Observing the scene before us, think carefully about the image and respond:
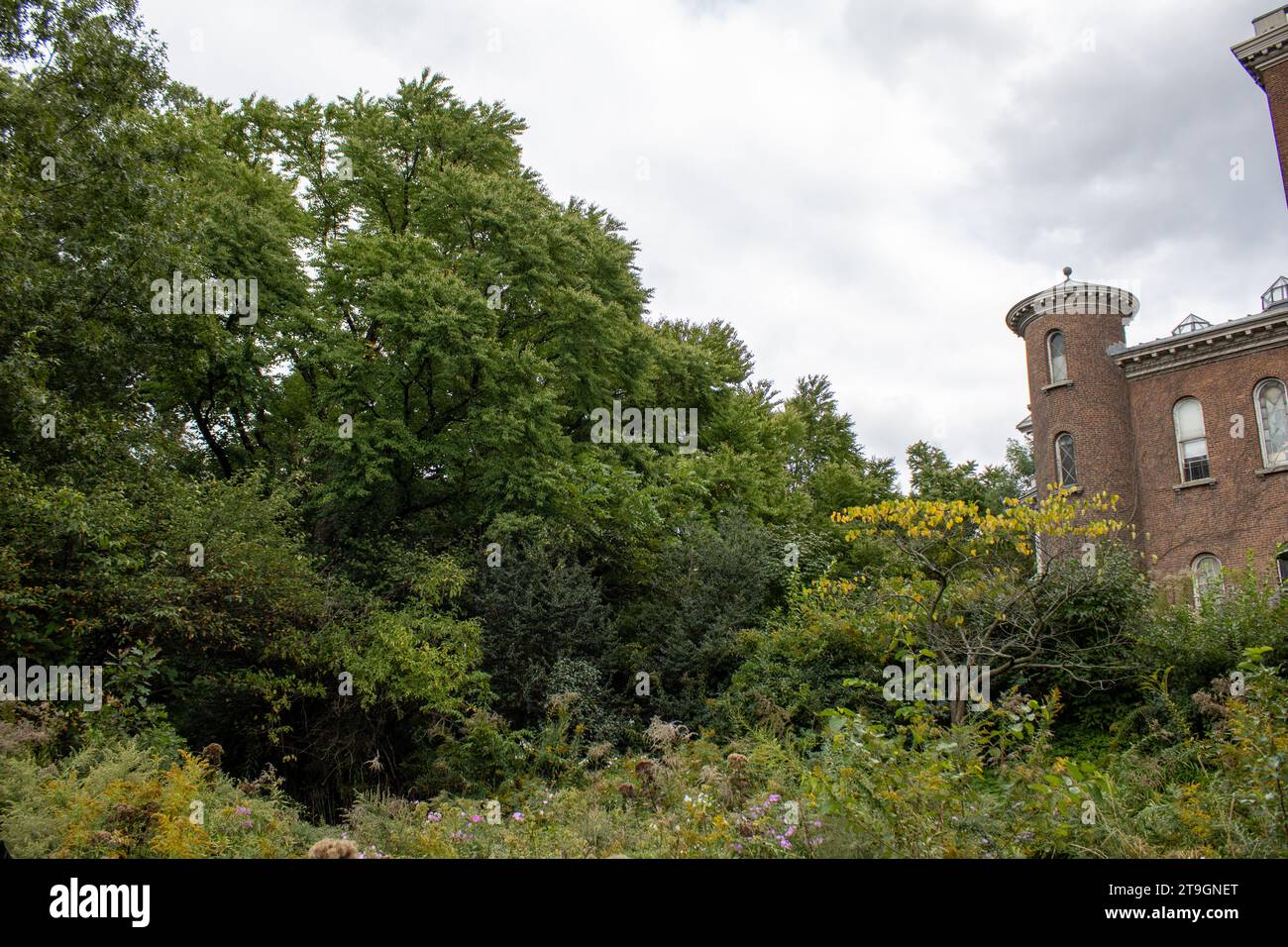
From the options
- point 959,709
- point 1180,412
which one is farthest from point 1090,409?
point 959,709

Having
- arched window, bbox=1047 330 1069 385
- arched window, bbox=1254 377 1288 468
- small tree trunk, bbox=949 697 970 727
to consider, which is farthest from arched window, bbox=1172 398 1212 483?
small tree trunk, bbox=949 697 970 727

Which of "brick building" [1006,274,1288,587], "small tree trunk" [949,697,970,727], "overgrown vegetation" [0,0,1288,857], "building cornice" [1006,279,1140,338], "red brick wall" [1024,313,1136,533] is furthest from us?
"building cornice" [1006,279,1140,338]

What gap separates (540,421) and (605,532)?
306 centimetres

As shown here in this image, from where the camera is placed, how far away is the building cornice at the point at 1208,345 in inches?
926

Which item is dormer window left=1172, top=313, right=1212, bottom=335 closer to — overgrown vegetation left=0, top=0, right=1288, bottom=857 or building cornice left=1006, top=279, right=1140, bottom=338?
building cornice left=1006, top=279, right=1140, bottom=338

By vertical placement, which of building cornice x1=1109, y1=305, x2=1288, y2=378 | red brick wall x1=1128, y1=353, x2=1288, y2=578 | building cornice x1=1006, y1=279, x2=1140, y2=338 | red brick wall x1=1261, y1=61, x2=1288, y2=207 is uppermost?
red brick wall x1=1261, y1=61, x2=1288, y2=207

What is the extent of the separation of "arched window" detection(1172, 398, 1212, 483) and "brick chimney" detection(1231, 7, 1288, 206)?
21.6 ft

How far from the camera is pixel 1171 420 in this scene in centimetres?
2550

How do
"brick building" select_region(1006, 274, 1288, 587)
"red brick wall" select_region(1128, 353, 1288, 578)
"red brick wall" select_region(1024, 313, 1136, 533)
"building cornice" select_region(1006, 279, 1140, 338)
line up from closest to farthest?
"red brick wall" select_region(1128, 353, 1288, 578) < "brick building" select_region(1006, 274, 1288, 587) < "red brick wall" select_region(1024, 313, 1136, 533) < "building cornice" select_region(1006, 279, 1140, 338)

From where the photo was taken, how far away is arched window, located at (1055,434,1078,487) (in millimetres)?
26812
